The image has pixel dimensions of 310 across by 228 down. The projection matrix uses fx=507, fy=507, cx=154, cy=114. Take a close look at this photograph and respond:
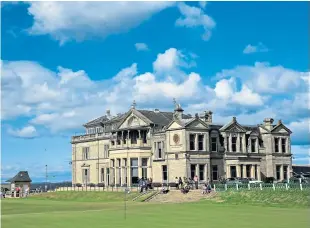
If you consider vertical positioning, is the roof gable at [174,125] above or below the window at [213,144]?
above

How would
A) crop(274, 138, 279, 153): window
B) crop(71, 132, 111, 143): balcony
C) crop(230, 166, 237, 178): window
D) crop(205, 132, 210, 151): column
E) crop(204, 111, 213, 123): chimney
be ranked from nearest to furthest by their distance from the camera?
1. crop(205, 132, 210, 151): column
2. crop(230, 166, 237, 178): window
3. crop(204, 111, 213, 123): chimney
4. crop(274, 138, 279, 153): window
5. crop(71, 132, 111, 143): balcony

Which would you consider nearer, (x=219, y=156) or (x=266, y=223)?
(x=266, y=223)

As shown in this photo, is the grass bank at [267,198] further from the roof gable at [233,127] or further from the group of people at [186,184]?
the roof gable at [233,127]

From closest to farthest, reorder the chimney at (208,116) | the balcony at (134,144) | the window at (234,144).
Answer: the window at (234,144) → the balcony at (134,144) → the chimney at (208,116)

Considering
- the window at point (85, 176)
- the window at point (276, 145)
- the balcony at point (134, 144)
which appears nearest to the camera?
the balcony at point (134, 144)

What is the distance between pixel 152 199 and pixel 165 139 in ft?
45.8

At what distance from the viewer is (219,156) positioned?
70.0 metres

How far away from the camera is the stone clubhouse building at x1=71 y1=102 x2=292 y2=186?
6731cm

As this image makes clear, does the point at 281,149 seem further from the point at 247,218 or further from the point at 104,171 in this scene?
the point at 247,218

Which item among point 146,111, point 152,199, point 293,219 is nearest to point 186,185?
point 152,199

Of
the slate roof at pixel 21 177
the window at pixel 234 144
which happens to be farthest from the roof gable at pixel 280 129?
the slate roof at pixel 21 177

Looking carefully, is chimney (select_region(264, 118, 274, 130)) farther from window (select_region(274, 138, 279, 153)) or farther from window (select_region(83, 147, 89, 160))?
window (select_region(83, 147, 89, 160))

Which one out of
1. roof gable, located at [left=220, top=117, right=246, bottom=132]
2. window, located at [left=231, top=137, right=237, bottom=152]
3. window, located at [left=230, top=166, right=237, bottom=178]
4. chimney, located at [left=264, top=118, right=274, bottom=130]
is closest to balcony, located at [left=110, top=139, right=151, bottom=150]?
roof gable, located at [left=220, top=117, right=246, bottom=132]

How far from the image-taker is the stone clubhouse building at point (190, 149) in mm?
67312
